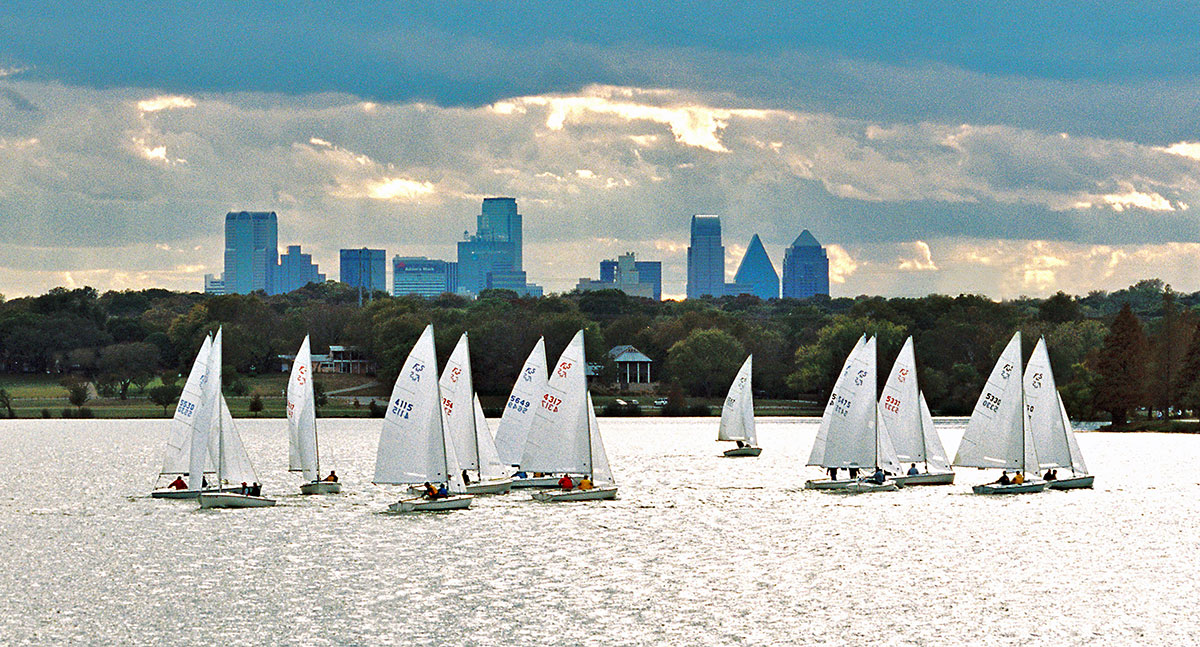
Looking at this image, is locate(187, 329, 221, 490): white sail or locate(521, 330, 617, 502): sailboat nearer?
locate(521, 330, 617, 502): sailboat

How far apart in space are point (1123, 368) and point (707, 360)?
192 feet

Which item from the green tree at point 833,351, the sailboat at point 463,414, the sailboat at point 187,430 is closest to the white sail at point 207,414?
the sailboat at point 187,430

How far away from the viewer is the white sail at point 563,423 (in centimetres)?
6725

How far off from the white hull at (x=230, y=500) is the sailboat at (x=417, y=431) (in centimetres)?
844

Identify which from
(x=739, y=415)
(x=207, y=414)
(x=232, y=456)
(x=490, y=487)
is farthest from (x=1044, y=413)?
(x=207, y=414)

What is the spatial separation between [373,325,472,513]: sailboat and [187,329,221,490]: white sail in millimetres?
8758

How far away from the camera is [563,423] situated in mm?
67312

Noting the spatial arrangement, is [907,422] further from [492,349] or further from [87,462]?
[492,349]

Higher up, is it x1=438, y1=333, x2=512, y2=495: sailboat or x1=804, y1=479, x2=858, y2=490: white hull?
x1=438, y1=333, x2=512, y2=495: sailboat

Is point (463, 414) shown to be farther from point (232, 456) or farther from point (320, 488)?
point (232, 456)

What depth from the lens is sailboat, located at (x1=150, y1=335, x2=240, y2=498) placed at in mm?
68188

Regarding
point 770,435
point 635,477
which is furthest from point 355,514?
point 770,435

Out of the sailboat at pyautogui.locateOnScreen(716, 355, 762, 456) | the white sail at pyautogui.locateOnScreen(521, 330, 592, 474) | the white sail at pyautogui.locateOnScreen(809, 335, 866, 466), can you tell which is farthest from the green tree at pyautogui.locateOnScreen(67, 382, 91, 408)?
the white sail at pyautogui.locateOnScreen(521, 330, 592, 474)

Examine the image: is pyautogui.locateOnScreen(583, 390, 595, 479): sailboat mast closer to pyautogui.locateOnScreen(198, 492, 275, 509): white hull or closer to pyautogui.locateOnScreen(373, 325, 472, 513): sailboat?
pyautogui.locateOnScreen(373, 325, 472, 513): sailboat
